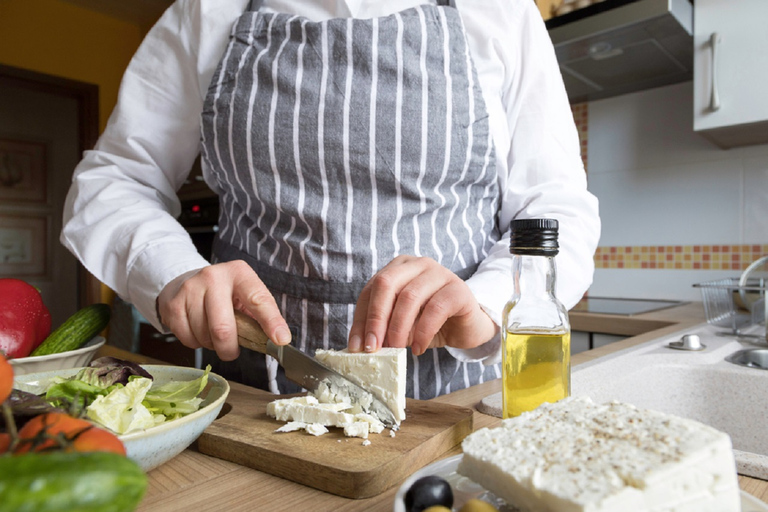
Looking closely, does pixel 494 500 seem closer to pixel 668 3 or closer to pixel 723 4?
pixel 668 3

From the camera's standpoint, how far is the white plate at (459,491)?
317 mm

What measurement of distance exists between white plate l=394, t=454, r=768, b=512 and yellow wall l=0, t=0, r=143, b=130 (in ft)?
11.4

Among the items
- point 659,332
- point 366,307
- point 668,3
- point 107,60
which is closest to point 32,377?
point 366,307

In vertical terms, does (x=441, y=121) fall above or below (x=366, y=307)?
above

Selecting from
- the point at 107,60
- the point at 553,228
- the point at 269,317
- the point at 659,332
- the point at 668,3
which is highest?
the point at 107,60

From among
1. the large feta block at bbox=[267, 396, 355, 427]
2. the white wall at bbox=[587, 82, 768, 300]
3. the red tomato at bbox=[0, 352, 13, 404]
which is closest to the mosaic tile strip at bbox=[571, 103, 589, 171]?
the white wall at bbox=[587, 82, 768, 300]

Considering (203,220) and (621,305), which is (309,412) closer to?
(621,305)

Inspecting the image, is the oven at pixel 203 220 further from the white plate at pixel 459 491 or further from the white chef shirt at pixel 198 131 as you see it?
the white plate at pixel 459 491

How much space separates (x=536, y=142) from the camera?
89 centimetres

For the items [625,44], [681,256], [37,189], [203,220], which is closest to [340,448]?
[625,44]

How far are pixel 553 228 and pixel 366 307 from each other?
10.1 inches

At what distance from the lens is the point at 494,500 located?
0.35m

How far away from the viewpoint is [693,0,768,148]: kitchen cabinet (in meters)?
1.55

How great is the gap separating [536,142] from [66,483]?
830 millimetres
